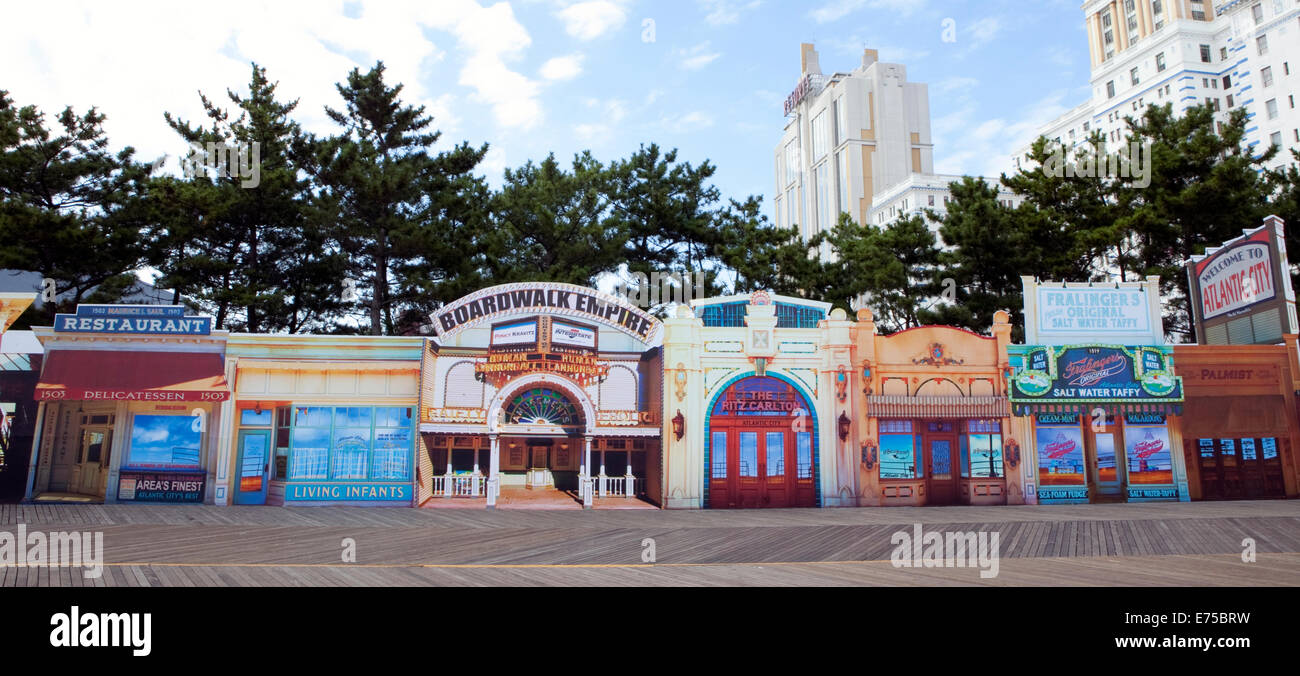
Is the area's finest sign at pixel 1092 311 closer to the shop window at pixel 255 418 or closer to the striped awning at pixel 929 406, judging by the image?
the striped awning at pixel 929 406

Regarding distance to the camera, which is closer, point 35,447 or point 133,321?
point 35,447

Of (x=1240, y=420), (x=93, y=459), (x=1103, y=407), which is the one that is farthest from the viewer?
(x=1240, y=420)

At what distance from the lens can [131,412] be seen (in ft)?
74.5

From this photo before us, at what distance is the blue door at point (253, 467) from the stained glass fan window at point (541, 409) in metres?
7.36

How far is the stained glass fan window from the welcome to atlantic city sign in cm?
258

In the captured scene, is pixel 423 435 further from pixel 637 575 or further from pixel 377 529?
pixel 637 575

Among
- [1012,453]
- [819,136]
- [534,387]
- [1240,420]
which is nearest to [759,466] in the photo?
[534,387]

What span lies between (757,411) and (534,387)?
704cm

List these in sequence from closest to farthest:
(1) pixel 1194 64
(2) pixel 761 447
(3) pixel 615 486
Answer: (2) pixel 761 447
(3) pixel 615 486
(1) pixel 1194 64

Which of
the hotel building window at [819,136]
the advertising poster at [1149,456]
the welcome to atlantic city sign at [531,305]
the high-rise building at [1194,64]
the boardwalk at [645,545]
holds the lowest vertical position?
the boardwalk at [645,545]

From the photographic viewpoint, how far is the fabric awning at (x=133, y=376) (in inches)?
853

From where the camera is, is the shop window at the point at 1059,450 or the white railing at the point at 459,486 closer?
the white railing at the point at 459,486

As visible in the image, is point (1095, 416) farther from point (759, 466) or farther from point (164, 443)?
point (164, 443)

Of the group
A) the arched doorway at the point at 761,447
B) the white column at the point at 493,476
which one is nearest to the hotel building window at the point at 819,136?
the arched doorway at the point at 761,447
